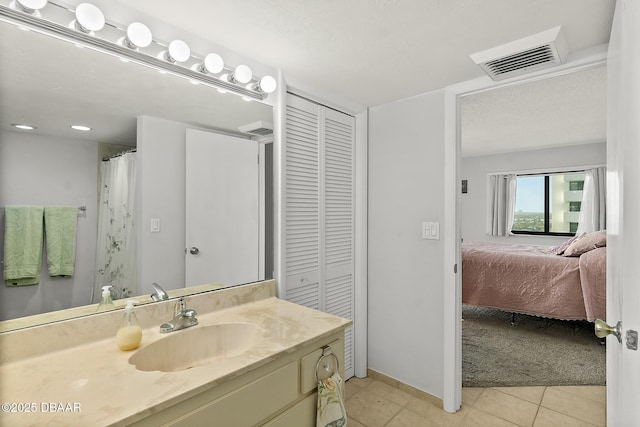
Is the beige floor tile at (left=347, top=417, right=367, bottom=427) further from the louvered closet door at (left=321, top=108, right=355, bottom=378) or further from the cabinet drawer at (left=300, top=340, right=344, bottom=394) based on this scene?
the cabinet drawer at (left=300, top=340, right=344, bottom=394)

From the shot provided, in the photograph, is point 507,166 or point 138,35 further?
point 507,166

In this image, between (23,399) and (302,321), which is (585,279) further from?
(23,399)

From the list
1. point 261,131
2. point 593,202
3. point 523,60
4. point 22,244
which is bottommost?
point 22,244

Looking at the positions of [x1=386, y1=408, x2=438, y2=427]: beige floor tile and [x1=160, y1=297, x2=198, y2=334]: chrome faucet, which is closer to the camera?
[x1=160, y1=297, x2=198, y2=334]: chrome faucet

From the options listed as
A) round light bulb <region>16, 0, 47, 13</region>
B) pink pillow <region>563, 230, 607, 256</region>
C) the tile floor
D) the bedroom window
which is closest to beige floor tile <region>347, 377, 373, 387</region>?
the tile floor

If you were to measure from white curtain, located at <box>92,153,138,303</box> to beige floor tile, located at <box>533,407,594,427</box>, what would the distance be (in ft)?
7.90

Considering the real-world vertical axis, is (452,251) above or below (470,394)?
above

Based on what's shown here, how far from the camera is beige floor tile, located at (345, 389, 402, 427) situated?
2.01m

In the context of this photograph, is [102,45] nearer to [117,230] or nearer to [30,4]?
[30,4]

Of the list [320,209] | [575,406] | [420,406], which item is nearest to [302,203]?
[320,209]

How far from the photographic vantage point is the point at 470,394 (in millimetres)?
2266

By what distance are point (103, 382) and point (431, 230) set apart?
1.88 m

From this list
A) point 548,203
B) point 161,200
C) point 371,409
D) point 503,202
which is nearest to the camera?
point 161,200

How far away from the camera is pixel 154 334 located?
51.9 inches
